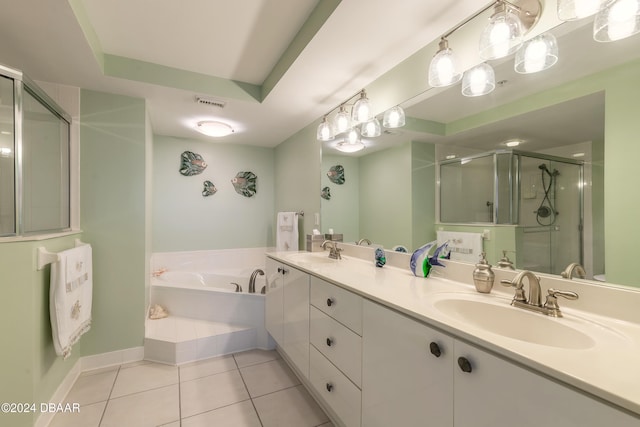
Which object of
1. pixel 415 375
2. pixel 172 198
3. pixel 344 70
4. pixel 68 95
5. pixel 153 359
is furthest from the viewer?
pixel 172 198

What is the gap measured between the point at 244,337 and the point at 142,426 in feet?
3.12

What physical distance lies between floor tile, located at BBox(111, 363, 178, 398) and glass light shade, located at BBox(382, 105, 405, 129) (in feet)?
7.74

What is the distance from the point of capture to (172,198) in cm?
329

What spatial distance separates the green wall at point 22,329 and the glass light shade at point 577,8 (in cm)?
257

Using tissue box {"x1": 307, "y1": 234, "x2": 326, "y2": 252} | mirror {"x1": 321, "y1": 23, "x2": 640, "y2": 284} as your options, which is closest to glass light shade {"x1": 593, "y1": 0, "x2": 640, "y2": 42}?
mirror {"x1": 321, "y1": 23, "x2": 640, "y2": 284}

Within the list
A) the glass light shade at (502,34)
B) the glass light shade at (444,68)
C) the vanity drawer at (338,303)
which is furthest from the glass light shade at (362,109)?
the vanity drawer at (338,303)

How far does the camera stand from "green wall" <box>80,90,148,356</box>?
206 centimetres

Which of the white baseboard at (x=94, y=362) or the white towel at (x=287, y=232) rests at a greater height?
the white towel at (x=287, y=232)

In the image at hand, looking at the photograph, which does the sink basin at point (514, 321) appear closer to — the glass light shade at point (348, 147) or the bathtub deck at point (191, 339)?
the glass light shade at point (348, 147)

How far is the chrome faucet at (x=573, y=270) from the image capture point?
3.21 feet

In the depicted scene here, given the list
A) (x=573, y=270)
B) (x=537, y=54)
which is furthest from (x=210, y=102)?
(x=573, y=270)

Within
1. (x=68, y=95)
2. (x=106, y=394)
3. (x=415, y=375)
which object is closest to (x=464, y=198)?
(x=415, y=375)

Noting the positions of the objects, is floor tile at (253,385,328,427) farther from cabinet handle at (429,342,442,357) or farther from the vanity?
cabinet handle at (429,342,442,357)

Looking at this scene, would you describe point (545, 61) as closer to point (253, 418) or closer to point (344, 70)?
point (344, 70)
